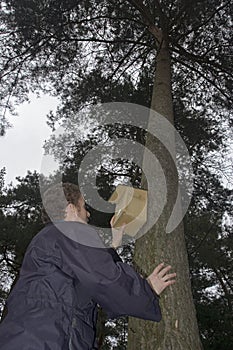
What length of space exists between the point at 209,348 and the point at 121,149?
18.0 ft

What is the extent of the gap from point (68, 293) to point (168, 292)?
1598 millimetres

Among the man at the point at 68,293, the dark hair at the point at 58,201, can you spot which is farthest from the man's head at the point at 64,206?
the man at the point at 68,293

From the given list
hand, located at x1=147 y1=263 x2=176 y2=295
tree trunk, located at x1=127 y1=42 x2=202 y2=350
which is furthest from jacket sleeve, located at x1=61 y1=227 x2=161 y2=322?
tree trunk, located at x1=127 y1=42 x2=202 y2=350

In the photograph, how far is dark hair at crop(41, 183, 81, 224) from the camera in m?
2.23

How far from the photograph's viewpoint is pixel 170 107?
528cm

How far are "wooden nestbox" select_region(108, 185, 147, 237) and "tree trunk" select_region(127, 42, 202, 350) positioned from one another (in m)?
0.59

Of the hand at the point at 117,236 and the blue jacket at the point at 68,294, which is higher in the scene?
the hand at the point at 117,236

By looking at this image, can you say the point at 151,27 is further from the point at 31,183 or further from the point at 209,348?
the point at 209,348

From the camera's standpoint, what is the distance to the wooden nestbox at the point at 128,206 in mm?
2775

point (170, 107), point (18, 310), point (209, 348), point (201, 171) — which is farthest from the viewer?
point (209, 348)

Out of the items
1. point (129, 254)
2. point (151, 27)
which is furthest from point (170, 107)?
point (129, 254)

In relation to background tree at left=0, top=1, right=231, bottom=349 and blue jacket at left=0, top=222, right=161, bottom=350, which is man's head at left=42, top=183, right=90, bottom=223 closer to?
blue jacket at left=0, top=222, right=161, bottom=350

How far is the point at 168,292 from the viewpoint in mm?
3209

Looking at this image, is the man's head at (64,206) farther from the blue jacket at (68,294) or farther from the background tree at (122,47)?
the background tree at (122,47)
